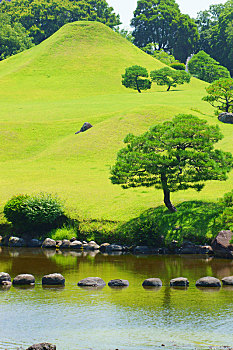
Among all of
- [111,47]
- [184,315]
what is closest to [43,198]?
[184,315]

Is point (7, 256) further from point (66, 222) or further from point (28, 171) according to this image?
point (28, 171)

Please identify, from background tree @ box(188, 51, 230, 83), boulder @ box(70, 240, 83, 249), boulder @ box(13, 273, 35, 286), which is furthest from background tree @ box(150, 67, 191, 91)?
boulder @ box(13, 273, 35, 286)

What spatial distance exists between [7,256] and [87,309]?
48.1 feet

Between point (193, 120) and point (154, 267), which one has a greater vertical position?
point (193, 120)

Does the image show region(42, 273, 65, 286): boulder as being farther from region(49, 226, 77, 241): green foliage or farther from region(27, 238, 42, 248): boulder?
region(27, 238, 42, 248): boulder

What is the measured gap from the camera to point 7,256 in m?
36.0

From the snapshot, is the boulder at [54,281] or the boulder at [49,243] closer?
the boulder at [54,281]

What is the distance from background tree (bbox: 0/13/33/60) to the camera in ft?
542

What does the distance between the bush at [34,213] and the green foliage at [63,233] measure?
736 millimetres

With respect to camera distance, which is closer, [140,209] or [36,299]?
[36,299]

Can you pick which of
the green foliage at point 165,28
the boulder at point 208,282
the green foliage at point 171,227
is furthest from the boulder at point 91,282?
the green foliage at point 165,28

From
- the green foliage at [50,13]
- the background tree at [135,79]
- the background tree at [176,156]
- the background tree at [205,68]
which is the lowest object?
the background tree at [176,156]

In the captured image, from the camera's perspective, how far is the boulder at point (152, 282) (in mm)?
27031

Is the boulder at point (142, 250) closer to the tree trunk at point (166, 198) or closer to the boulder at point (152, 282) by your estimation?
the tree trunk at point (166, 198)
